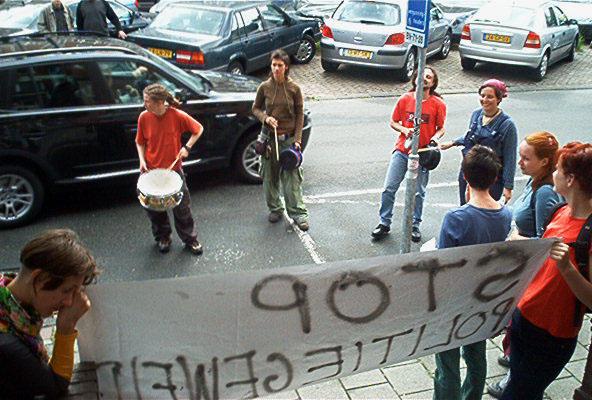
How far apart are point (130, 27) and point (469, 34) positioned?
7.67 metres

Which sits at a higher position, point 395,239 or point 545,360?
point 545,360

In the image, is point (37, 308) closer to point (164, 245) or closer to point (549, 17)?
point (164, 245)

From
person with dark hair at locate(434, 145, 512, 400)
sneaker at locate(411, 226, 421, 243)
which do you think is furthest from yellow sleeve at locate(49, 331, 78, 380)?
sneaker at locate(411, 226, 421, 243)

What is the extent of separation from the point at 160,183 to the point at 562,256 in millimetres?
3648

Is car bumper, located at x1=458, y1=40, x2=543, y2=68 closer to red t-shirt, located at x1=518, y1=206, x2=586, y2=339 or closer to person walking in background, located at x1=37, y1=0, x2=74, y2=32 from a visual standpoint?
person walking in background, located at x1=37, y1=0, x2=74, y2=32

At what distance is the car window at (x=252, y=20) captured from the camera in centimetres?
1190

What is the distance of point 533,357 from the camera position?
308 centimetres

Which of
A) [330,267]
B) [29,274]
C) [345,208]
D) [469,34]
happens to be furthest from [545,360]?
[469,34]

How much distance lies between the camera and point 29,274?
2.26 m

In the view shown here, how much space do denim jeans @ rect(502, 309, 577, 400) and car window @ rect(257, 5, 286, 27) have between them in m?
10.5

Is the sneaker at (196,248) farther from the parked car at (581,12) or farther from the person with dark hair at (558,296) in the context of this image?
the parked car at (581,12)

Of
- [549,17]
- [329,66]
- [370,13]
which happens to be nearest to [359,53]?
[370,13]

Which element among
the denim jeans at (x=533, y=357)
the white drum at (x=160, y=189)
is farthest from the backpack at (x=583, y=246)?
the white drum at (x=160, y=189)

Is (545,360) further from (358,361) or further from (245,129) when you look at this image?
(245,129)
